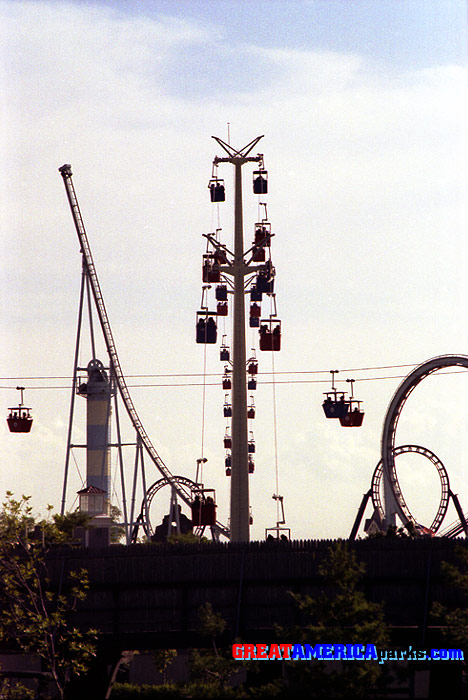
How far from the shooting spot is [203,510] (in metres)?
63.2

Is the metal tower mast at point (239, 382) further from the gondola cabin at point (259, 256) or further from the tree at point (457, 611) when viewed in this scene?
the tree at point (457, 611)

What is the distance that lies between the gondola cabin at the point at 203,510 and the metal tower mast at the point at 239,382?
1762 centimetres

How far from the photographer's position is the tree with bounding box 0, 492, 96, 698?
105ft

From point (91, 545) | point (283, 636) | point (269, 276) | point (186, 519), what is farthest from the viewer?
point (186, 519)

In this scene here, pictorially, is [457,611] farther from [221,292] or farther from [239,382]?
[221,292]

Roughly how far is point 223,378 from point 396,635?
45.4m

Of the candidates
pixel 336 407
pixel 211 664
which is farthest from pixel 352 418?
pixel 211 664

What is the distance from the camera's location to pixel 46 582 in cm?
3412

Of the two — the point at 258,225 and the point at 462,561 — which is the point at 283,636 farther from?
the point at 258,225

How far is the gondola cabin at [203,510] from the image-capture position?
62.4m

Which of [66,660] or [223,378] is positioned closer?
[66,660]

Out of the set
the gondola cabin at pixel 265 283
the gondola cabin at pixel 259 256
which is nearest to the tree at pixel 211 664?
the gondola cabin at pixel 265 283

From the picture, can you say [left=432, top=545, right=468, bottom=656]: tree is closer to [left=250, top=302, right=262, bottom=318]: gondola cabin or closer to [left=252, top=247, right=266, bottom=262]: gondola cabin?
[left=252, top=247, right=266, bottom=262]: gondola cabin

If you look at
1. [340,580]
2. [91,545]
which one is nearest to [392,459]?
[91,545]
